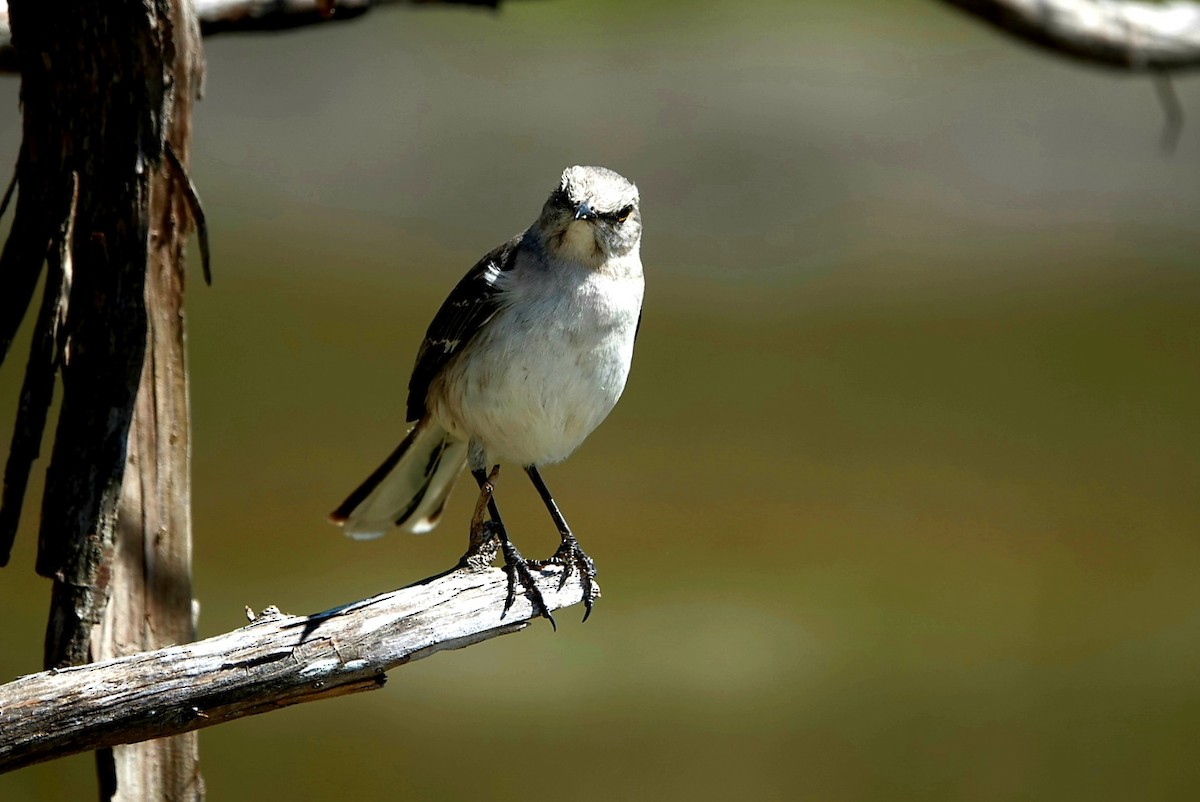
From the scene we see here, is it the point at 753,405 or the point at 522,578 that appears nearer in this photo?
the point at 522,578

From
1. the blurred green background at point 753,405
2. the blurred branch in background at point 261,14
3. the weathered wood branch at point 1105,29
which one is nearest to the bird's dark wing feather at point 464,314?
the blurred branch in background at point 261,14

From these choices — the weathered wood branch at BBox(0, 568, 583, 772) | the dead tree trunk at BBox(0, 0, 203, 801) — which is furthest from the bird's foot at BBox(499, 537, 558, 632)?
the dead tree trunk at BBox(0, 0, 203, 801)

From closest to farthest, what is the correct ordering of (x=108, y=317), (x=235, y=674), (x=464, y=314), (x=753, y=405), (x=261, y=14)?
(x=235, y=674) < (x=108, y=317) < (x=464, y=314) < (x=261, y=14) < (x=753, y=405)

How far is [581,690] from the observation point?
26.2 feet

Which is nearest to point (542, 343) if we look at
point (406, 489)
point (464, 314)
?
point (464, 314)

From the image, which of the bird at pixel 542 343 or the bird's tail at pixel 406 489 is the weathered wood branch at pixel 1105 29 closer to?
the bird at pixel 542 343

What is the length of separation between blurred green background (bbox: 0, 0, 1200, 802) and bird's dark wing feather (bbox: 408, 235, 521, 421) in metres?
3.51

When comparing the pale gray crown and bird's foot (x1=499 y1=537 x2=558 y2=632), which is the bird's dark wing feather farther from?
bird's foot (x1=499 y1=537 x2=558 y2=632)

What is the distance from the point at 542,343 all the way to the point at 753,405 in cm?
612

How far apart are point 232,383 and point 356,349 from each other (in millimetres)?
894

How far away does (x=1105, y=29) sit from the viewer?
632 centimetres

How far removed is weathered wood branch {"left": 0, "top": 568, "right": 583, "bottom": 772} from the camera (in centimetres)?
320

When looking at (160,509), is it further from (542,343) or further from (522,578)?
(542,343)

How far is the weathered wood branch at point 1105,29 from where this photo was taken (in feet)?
20.2
